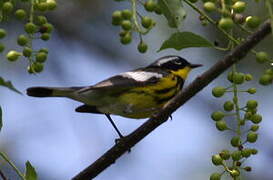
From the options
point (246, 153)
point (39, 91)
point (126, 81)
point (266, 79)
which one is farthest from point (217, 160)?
point (126, 81)

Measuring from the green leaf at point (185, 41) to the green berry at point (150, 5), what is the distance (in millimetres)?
126

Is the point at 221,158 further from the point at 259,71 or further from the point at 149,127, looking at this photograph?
the point at 259,71

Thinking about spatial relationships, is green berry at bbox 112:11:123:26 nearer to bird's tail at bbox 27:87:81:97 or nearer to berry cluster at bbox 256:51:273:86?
berry cluster at bbox 256:51:273:86

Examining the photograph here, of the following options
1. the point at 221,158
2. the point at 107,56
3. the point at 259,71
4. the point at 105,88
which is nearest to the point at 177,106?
the point at 221,158

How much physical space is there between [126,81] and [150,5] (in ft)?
7.27

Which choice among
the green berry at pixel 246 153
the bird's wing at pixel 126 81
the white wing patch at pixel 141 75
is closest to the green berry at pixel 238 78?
the green berry at pixel 246 153

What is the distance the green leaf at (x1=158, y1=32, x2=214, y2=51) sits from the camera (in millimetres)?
2332

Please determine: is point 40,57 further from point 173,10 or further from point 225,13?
point 225,13

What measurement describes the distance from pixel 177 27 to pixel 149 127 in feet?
1.65

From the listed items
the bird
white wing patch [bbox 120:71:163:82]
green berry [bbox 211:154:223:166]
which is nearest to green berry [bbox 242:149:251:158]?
green berry [bbox 211:154:223:166]

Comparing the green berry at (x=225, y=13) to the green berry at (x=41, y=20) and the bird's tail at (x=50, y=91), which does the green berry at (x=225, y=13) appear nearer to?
the green berry at (x=41, y=20)

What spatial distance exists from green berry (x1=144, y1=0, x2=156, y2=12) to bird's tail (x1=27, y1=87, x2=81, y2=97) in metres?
1.48

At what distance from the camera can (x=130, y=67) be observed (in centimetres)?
779

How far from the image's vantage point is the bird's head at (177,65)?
A: 511 cm
